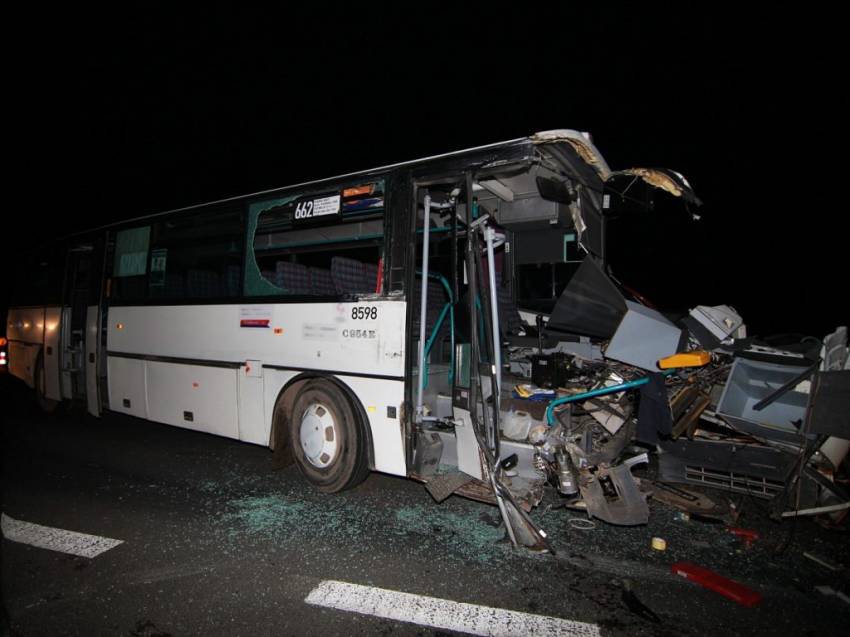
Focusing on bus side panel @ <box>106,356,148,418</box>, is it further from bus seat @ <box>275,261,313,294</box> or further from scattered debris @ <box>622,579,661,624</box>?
scattered debris @ <box>622,579,661,624</box>

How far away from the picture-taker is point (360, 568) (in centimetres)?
327

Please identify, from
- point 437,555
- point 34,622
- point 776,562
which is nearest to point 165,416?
point 34,622

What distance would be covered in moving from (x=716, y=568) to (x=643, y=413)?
1.19m

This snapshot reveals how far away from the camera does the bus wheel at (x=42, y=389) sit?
7.94 meters

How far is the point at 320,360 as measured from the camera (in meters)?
4.55

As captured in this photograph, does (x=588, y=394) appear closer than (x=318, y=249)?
Yes

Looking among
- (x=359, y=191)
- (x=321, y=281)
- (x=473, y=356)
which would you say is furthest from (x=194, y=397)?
(x=473, y=356)

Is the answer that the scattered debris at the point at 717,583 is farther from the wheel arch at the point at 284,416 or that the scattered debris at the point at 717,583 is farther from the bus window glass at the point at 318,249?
the wheel arch at the point at 284,416

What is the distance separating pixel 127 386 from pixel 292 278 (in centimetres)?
338

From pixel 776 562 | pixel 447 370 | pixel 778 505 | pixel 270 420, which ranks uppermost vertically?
pixel 447 370

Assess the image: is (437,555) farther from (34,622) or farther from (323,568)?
(34,622)

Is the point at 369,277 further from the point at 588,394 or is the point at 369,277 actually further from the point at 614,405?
the point at 614,405

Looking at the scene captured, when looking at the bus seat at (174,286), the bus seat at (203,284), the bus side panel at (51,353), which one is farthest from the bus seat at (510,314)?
the bus side panel at (51,353)

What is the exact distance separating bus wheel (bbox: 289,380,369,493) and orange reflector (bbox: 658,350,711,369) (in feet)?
9.17
